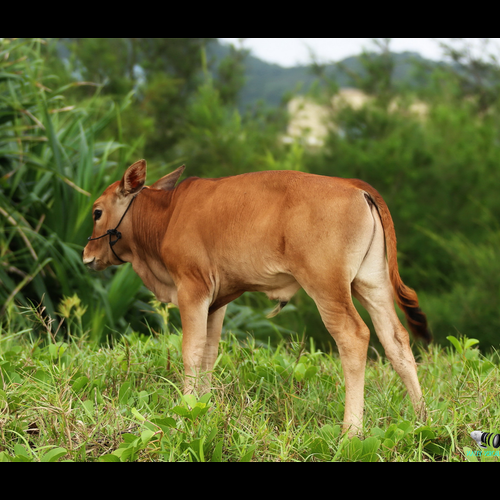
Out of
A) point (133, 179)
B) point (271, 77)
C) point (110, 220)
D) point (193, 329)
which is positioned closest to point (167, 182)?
point (133, 179)

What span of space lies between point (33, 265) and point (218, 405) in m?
3.36

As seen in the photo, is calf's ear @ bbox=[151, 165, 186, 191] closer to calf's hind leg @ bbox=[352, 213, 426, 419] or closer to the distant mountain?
calf's hind leg @ bbox=[352, 213, 426, 419]

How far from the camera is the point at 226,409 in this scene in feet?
10.6

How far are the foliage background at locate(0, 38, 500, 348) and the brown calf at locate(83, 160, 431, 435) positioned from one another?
36.0 inches

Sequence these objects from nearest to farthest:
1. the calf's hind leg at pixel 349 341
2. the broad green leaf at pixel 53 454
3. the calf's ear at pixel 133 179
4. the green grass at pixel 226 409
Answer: the broad green leaf at pixel 53 454
the green grass at pixel 226 409
the calf's hind leg at pixel 349 341
the calf's ear at pixel 133 179

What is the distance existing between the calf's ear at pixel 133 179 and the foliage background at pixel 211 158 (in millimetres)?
959

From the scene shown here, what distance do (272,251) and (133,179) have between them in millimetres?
1181

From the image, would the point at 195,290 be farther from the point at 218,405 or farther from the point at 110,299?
the point at 110,299

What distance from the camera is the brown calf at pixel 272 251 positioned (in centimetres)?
336

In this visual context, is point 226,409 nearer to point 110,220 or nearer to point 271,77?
point 110,220

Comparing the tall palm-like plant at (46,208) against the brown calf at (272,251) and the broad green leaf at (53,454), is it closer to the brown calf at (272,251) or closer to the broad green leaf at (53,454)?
the brown calf at (272,251)

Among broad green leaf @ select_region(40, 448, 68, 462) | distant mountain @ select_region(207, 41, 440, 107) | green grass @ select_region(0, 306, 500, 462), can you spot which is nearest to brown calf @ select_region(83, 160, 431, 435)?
green grass @ select_region(0, 306, 500, 462)

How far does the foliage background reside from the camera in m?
6.11

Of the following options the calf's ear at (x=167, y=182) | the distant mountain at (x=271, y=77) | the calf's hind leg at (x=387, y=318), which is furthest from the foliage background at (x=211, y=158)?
the calf's hind leg at (x=387, y=318)
